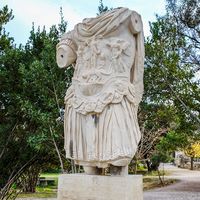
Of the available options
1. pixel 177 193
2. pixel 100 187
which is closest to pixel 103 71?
pixel 100 187

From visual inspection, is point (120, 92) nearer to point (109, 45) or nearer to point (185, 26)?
point (109, 45)

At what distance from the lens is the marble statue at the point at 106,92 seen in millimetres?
5000

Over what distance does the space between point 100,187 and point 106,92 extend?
3.43 ft

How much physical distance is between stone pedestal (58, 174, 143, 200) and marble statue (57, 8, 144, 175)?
0.20 meters

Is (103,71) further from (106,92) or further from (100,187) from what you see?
(100,187)

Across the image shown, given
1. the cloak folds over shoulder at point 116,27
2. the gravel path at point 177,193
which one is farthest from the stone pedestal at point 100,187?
the gravel path at point 177,193

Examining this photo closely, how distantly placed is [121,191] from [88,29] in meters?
1.93

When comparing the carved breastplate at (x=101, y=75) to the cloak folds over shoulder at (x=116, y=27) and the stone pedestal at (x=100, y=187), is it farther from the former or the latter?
the stone pedestal at (x=100, y=187)

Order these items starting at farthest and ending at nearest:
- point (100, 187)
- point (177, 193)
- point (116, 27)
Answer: point (177, 193) < point (116, 27) < point (100, 187)

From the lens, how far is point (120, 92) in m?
5.04

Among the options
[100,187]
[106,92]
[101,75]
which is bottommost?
[100,187]

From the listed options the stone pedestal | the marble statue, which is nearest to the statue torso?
the marble statue

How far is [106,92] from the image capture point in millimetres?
5035

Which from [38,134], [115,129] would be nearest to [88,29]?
[115,129]
